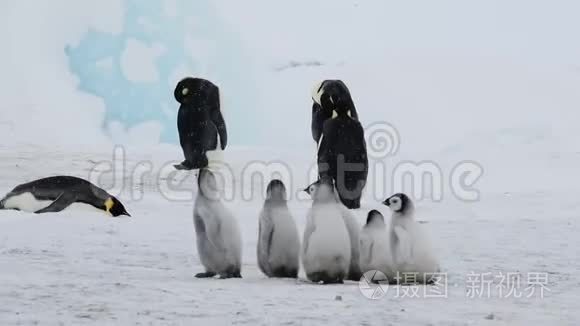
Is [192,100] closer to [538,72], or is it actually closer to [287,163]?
[287,163]

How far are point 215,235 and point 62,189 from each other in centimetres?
358

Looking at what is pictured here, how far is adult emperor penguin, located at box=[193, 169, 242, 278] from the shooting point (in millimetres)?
5047

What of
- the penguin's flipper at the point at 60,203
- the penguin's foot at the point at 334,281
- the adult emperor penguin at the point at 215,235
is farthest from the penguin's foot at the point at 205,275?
the penguin's flipper at the point at 60,203

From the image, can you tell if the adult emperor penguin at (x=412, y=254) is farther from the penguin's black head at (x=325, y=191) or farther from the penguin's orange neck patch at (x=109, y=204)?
the penguin's orange neck patch at (x=109, y=204)

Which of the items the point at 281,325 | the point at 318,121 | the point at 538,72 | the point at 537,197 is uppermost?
the point at 538,72

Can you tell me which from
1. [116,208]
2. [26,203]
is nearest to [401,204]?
[116,208]

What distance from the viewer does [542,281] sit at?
507cm

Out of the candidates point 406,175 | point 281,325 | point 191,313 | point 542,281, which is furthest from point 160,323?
point 406,175

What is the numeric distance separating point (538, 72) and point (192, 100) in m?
10.2

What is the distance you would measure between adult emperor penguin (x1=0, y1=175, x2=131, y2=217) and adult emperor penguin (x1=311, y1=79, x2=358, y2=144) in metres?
1.92

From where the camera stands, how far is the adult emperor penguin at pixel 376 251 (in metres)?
4.97

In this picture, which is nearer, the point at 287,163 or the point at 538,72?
the point at 287,163

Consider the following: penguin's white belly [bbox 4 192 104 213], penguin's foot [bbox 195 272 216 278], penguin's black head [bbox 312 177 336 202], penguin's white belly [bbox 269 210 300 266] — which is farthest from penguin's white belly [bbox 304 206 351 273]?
penguin's white belly [bbox 4 192 104 213]

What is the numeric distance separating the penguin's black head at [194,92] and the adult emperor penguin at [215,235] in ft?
11.7
